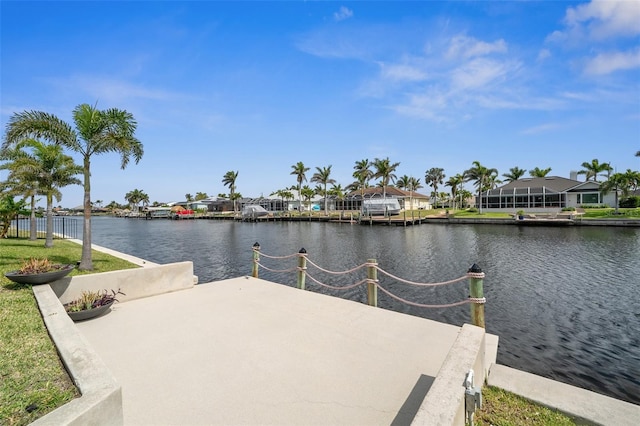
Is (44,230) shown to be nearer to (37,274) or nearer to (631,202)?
(37,274)

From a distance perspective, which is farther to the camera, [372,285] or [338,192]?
[338,192]

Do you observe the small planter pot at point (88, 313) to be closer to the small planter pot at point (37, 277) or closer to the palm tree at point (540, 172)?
the small planter pot at point (37, 277)

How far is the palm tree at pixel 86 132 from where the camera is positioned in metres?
9.99

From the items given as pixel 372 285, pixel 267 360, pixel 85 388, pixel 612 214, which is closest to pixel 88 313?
pixel 267 360

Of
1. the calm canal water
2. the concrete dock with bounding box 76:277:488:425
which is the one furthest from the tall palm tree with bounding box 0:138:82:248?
the concrete dock with bounding box 76:277:488:425

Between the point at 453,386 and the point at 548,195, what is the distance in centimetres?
6835

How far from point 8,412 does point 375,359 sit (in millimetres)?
4083

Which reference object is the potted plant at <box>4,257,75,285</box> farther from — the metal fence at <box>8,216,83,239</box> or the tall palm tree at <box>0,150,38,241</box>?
the metal fence at <box>8,216,83,239</box>

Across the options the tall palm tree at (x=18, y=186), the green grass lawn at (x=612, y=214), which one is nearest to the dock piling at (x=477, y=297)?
the tall palm tree at (x=18, y=186)

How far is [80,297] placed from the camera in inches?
271

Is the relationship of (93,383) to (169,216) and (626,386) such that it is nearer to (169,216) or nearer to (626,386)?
(626,386)

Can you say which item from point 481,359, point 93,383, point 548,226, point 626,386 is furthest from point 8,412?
point 548,226

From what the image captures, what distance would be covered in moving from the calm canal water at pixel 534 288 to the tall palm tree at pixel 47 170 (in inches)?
334

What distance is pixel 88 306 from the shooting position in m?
6.34
